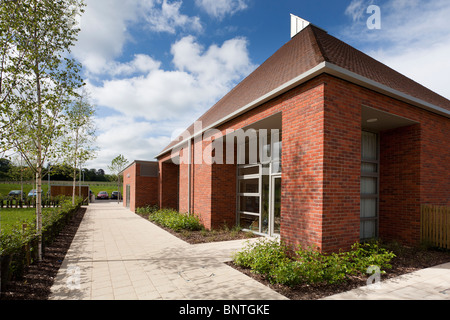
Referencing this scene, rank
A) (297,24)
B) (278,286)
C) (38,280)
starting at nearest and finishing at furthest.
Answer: (278,286)
(38,280)
(297,24)

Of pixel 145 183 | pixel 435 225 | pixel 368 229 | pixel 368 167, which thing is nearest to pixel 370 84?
pixel 368 167

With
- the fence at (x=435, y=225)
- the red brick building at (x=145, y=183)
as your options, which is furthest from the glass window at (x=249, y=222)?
the red brick building at (x=145, y=183)

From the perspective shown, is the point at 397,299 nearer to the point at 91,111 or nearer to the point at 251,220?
the point at 251,220

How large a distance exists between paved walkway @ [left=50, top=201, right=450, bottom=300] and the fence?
137 cm

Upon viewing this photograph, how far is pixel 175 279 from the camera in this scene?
4.93 meters

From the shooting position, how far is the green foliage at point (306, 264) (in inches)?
178

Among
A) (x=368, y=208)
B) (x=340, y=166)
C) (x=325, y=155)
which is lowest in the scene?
(x=368, y=208)

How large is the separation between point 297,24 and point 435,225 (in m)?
8.93

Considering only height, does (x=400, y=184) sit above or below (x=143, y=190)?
above

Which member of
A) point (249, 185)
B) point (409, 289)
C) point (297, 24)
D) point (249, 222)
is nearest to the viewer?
point (409, 289)

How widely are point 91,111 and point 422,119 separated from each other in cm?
1799

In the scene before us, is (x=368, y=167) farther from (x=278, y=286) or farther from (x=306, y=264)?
(x=278, y=286)

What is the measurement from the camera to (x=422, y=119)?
741 cm
